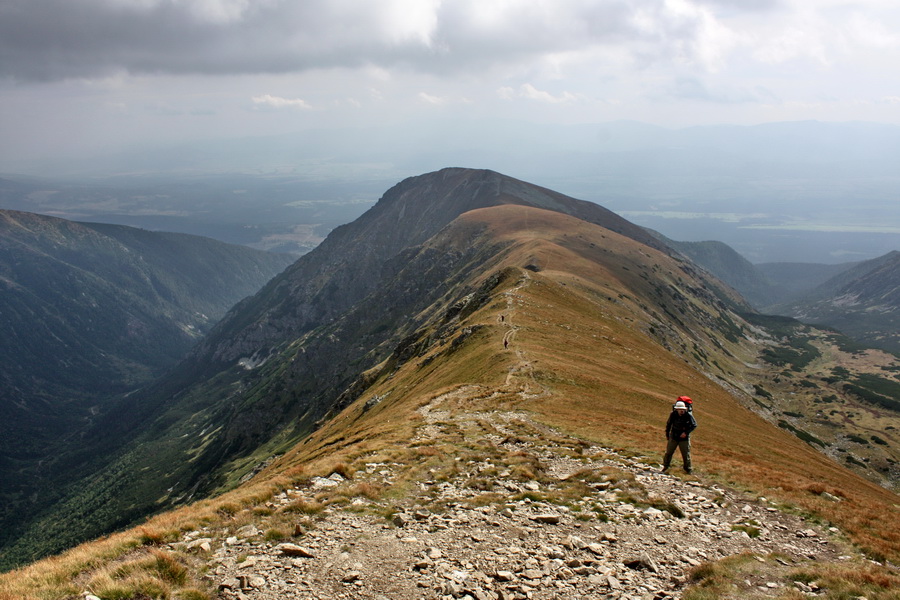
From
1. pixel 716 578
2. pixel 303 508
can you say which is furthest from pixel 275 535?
pixel 716 578

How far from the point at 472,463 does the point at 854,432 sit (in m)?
118

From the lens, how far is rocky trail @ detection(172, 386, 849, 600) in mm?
11703

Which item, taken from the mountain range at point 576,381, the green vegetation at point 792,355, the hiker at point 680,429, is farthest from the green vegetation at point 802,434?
the hiker at point 680,429

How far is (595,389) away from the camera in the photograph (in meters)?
44.0

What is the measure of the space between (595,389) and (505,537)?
31912mm

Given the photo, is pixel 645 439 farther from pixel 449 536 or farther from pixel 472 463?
pixel 449 536

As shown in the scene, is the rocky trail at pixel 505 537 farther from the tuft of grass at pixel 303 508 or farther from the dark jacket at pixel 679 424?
the dark jacket at pixel 679 424

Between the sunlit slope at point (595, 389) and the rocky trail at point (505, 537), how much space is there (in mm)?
3496

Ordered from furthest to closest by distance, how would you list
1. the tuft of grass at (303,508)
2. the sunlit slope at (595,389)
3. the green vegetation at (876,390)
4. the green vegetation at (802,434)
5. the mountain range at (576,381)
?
the green vegetation at (876,390) < the green vegetation at (802,434) < the mountain range at (576,381) < the sunlit slope at (595,389) < the tuft of grass at (303,508)

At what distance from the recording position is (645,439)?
29.0 meters

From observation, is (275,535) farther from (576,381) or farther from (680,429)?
(576,381)

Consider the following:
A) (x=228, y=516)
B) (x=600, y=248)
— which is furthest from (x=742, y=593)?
(x=600, y=248)

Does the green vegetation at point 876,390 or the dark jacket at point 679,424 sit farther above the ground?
Answer: the dark jacket at point 679,424

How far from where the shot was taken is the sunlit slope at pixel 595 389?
22188mm
